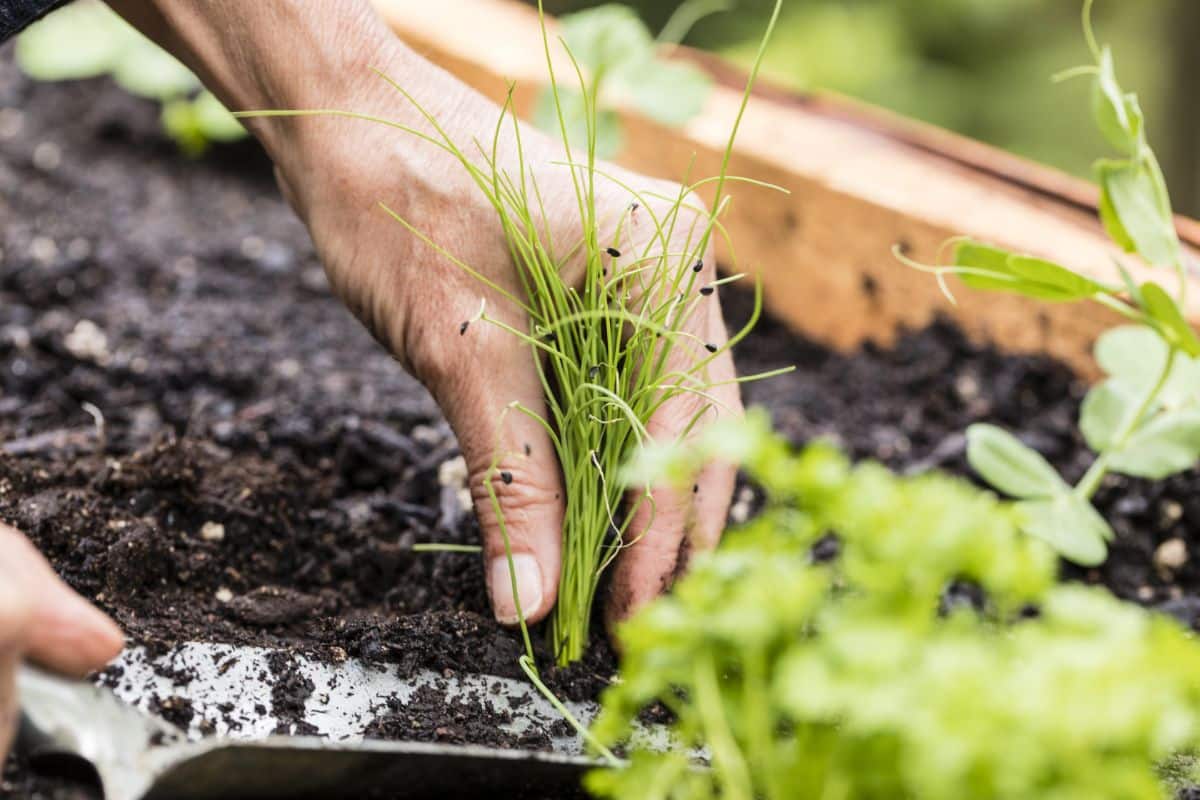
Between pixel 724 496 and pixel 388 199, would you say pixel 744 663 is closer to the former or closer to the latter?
pixel 724 496

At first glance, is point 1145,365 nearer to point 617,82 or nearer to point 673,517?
point 673,517

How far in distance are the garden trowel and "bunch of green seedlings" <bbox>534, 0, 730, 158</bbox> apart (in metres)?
0.93

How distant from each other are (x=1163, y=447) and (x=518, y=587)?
26.7 inches

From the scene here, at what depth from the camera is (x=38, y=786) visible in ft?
2.70

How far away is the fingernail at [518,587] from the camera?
1098 millimetres

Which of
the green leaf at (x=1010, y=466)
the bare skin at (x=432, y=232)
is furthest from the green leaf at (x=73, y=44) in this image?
the green leaf at (x=1010, y=466)

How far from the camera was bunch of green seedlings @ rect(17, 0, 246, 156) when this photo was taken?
2.27 m

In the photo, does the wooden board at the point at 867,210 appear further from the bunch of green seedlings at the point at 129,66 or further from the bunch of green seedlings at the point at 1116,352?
the bunch of green seedlings at the point at 129,66

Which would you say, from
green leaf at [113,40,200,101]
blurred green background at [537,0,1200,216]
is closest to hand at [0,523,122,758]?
green leaf at [113,40,200,101]

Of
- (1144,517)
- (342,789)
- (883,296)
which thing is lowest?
(1144,517)

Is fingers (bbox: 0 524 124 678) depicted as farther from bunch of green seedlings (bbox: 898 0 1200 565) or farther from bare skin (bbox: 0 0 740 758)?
bunch of green seedlings (bbox: 898 0 1200 565)

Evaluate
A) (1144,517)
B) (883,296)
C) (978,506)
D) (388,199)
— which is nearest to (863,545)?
(978,506)

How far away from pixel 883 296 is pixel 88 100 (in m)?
1.71

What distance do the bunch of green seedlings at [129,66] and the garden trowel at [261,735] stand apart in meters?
1.52
